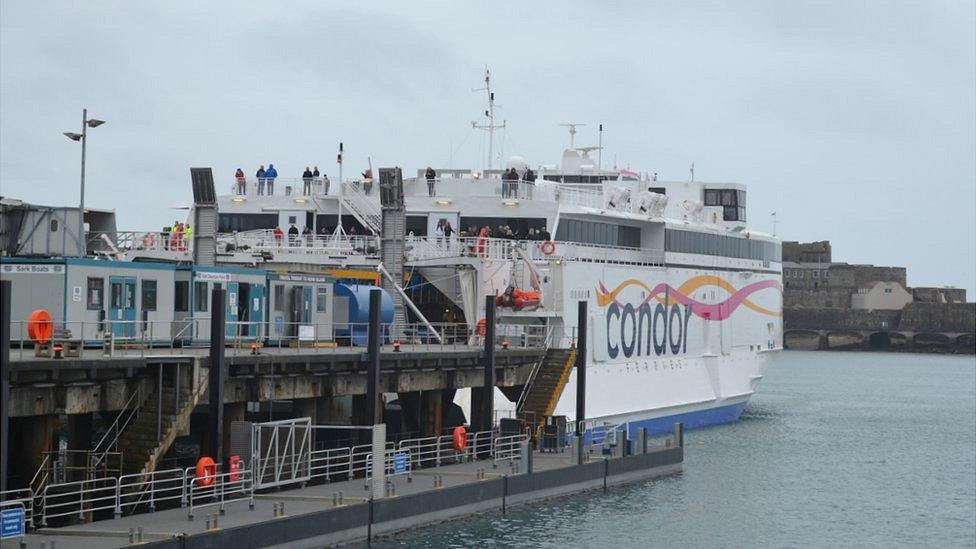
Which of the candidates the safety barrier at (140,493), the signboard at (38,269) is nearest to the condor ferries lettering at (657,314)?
the signboard at (38,269)

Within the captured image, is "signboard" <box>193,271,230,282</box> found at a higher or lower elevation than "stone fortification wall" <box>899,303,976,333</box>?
lower

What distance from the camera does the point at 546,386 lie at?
4344 centimetres

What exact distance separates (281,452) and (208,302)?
3874mm

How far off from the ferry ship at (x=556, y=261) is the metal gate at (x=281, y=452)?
5705mm

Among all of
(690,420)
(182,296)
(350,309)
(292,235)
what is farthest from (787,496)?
(182,296)

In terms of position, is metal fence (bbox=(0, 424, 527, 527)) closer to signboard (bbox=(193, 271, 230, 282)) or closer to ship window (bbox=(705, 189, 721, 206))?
signboard (bbox=(193, 271, 230, 282))

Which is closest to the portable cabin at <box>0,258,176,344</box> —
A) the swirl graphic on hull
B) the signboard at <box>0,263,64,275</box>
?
the signboard at <box>0,263,64,275</box>

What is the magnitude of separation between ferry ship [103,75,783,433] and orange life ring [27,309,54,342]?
10.6 m

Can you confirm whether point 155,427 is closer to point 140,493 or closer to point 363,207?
point 140,493

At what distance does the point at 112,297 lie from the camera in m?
30.3

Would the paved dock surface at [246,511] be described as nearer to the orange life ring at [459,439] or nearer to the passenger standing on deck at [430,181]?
the orange life ring at [459,439]

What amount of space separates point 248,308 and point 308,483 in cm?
449

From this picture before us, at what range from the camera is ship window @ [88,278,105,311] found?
29734mm

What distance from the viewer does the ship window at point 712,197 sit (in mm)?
65312
